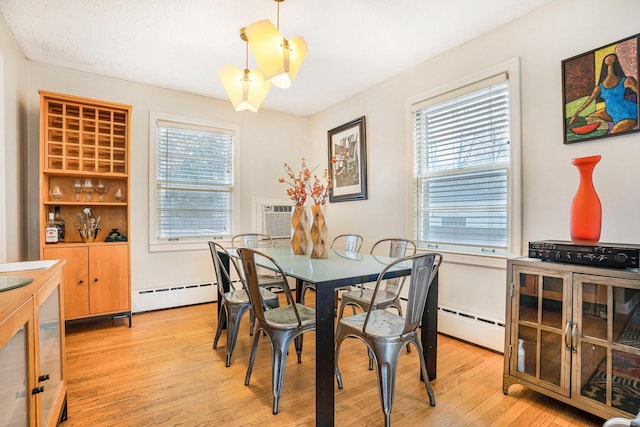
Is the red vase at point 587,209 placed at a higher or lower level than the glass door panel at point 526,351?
higher

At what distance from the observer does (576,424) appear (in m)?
1.70

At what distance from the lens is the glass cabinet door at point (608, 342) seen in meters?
1.54

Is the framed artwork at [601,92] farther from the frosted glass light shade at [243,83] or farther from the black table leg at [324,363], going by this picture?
the frosted glass light shade at [243,83]

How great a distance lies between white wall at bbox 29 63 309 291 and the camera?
3.21m

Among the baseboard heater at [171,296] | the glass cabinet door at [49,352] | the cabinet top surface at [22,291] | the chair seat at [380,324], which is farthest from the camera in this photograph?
the baseboard heater at [171,296]

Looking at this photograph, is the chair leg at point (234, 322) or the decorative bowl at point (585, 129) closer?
the decorative bowl at point (585, 129)

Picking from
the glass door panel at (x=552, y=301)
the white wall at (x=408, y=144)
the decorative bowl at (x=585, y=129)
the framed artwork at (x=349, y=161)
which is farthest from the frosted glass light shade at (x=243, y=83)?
the glass door panel at (x=552, y=301)

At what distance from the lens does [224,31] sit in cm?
261

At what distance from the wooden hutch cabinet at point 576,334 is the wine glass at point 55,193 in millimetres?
3945

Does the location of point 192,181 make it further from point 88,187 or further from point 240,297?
point 240,297

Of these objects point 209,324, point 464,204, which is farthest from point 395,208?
point 209,324

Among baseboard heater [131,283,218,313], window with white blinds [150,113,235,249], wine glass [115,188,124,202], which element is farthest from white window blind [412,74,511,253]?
wine glass [115,188,124,202]

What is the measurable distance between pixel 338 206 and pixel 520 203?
2.35 metres

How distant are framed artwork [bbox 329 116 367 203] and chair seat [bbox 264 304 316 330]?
2.10 meters
